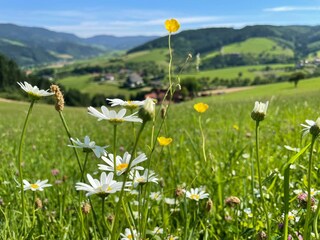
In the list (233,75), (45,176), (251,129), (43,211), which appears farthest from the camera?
(233,75)

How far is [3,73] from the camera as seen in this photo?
295ft

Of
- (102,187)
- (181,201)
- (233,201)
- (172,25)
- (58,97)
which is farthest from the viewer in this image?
(181,201)

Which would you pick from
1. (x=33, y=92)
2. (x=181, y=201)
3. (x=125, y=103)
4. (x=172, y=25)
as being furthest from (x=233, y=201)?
(x=33, y=92)

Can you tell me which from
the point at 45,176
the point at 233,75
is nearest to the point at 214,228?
the point at 45,176

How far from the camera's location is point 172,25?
5.53ft

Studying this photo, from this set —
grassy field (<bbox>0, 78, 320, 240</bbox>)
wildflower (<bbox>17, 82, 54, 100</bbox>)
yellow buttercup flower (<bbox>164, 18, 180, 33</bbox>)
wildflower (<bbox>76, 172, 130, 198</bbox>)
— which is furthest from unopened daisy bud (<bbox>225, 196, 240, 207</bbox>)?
wildflower (<bbox>17, 82, 54, 100</bbox>)

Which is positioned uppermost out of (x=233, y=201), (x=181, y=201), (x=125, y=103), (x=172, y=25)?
(x=172, y=25)

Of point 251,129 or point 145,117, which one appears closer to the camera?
point 145,117

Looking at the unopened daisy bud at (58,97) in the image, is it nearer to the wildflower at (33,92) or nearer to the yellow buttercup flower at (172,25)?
the wildflower at (33,92)

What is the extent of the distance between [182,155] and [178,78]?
111 inches

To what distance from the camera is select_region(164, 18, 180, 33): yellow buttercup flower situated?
1.67 meters

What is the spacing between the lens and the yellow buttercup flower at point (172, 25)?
1.67 m

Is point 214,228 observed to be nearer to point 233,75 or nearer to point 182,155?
point 182,155

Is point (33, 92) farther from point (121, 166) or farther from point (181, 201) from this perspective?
point (181, 201)
